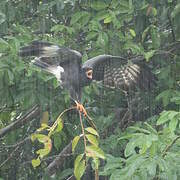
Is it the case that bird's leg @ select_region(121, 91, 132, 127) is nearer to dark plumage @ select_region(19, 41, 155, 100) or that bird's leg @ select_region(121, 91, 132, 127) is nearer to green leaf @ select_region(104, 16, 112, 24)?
dark plumage @ select_region(19, 41, 155, 100)

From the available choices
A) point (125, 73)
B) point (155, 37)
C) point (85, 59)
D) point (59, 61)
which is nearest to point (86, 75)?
point (59, 61)

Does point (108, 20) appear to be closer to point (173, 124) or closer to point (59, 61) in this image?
point (59, 61)

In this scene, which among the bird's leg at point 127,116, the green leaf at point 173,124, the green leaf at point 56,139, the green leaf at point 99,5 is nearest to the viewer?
the green leaf at point 173,124

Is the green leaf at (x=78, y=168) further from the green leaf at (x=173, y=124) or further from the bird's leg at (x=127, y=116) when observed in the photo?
the bird's leg at (x=127, y=116)

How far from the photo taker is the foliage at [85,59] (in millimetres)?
2852

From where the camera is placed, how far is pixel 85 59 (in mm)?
3084

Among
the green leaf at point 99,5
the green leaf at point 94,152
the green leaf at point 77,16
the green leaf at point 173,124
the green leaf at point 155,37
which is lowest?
the green leaf at point 173,124

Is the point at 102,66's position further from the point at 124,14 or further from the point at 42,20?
the point at 42,20

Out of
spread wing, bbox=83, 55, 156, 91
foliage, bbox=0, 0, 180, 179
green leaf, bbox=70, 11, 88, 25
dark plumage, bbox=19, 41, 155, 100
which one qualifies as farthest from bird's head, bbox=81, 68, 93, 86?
green leaf, bbox=70, 11, 88, 25

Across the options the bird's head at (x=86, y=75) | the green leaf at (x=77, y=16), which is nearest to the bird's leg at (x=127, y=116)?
the green leaf at (x=77, y=16)

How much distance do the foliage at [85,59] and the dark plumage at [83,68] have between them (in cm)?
11

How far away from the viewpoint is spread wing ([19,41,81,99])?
8.05ft

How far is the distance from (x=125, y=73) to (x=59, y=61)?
44 cm

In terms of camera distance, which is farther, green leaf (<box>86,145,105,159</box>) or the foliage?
the foliage
